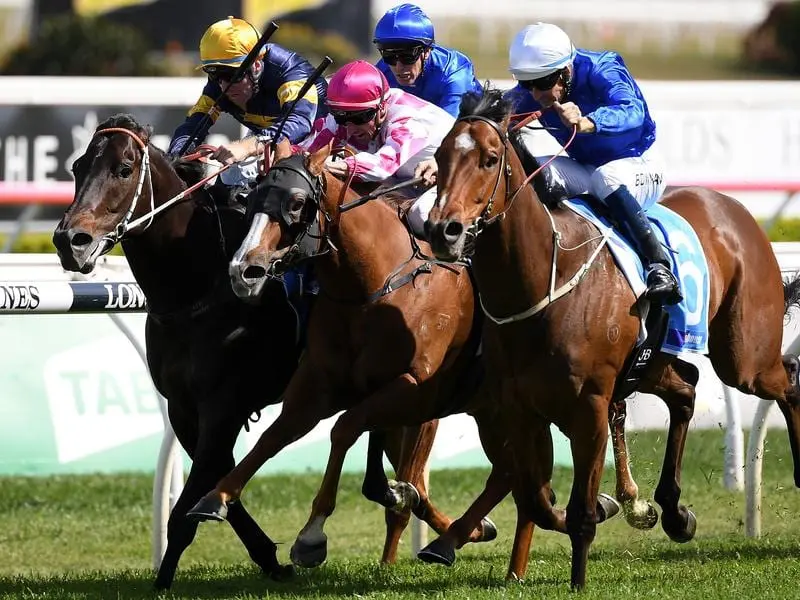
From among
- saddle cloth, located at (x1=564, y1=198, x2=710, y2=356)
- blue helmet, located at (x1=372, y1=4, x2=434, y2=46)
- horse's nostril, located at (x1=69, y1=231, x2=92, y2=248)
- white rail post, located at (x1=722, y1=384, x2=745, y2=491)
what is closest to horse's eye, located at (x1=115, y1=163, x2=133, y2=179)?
horse's nostril, located at (x1=69, y1=231, x2=92, y2=248)

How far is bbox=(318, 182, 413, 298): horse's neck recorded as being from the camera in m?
5.64

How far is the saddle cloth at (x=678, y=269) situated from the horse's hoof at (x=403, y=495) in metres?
1.16

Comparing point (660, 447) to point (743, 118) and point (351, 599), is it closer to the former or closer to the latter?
point (351, 599)

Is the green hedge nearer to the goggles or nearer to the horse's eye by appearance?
the horse's eye

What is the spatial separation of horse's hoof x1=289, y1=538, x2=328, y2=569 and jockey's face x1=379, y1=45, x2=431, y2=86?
1928mm

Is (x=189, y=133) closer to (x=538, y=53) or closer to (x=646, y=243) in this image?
(x=538, y=53)

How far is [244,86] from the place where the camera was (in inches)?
248

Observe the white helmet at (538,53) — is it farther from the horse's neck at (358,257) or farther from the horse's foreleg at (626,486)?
the horse's foreleg at (626,486)

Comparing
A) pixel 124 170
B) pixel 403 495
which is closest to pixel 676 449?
pixel 403 495

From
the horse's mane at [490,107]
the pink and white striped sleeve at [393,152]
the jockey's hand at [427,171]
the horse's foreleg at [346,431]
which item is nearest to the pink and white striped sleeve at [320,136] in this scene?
the pink and white striped sleeve at [393,152]

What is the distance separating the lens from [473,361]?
6.09m

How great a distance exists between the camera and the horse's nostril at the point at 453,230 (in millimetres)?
4977

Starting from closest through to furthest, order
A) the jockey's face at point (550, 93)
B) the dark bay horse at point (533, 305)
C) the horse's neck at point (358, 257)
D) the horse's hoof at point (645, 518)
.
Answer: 1. the dark bay horse at point (533, 305)
2. the horse's neck at point (358, 257)
3. the jockey's face at point (550, 93)
4. the horse's hoof at point (645, 518)

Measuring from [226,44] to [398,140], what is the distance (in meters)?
0.85
